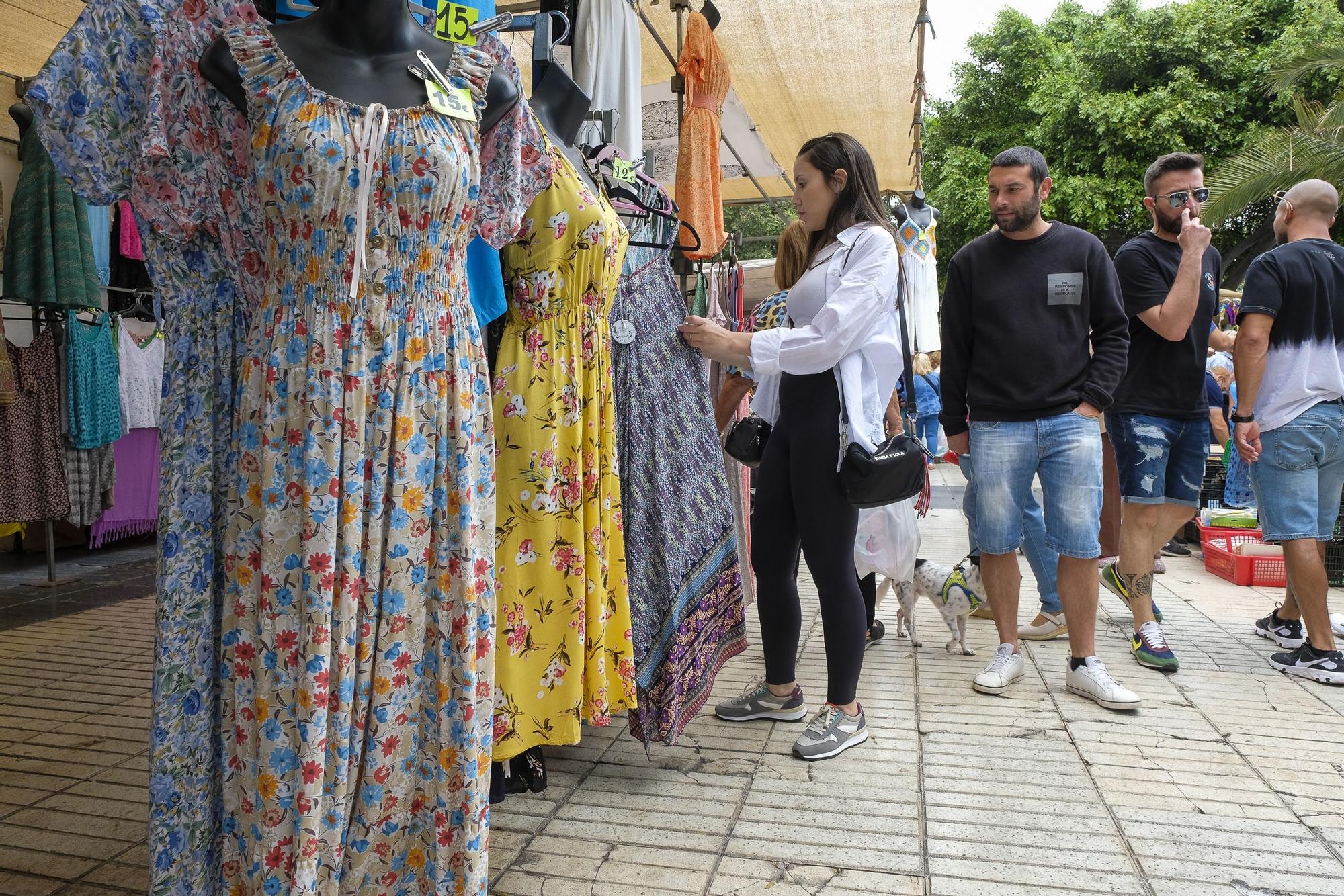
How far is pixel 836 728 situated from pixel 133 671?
307cm

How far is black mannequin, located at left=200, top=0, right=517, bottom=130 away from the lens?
1.65 m

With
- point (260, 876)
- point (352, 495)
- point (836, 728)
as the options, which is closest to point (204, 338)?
point (352, 495)

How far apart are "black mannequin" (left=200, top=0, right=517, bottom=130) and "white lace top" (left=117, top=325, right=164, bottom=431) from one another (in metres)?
5.41

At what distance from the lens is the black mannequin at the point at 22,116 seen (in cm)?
481

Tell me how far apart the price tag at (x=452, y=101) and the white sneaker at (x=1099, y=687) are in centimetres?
304

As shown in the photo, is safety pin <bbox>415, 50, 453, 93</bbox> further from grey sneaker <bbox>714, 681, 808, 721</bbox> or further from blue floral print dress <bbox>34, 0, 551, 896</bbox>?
grey sneaker <bbox>714, 681, 808, 721</bbox>

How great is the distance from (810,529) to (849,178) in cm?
114

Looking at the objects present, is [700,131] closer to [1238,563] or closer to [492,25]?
[492,25]

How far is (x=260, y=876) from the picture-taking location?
1.62 meters

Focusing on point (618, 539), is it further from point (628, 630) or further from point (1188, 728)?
point (1188, 728)

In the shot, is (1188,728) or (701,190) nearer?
(1188,728)

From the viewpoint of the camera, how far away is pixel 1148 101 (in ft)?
58.4

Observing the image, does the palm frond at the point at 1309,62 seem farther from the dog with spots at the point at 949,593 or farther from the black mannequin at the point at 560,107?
the black mannequin at the point at 560,107

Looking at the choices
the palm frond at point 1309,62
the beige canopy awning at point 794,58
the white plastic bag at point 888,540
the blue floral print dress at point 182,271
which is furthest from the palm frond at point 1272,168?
the blue floral print dress at point 182,271
